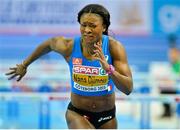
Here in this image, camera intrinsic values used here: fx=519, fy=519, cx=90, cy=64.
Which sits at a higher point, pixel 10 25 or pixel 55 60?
pixel 10 25

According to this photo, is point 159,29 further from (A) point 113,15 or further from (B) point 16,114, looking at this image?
(B) point 16,114

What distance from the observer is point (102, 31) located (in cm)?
402

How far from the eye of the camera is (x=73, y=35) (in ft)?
41.3

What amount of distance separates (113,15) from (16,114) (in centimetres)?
453

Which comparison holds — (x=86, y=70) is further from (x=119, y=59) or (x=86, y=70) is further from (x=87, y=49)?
(x=119, y=59)

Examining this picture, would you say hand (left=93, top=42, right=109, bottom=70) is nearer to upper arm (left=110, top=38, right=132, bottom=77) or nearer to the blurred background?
upper arm (left=110, top=38, right=132, bottom=77)

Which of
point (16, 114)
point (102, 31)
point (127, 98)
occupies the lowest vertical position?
point (16, 114)

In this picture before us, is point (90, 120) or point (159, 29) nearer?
point (90, 120)

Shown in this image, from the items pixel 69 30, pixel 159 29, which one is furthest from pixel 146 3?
pixel 69 30

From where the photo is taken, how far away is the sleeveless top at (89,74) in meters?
4.05

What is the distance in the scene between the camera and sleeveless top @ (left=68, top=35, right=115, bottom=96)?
160 inches

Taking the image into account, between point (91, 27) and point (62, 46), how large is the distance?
493 millimetres

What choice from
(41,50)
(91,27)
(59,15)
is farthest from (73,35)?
(91,27)

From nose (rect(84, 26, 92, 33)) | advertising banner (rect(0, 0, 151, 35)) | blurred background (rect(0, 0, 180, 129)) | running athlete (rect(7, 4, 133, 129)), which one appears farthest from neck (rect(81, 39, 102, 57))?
advertising banner (rect(0, 0, 151, 35))
